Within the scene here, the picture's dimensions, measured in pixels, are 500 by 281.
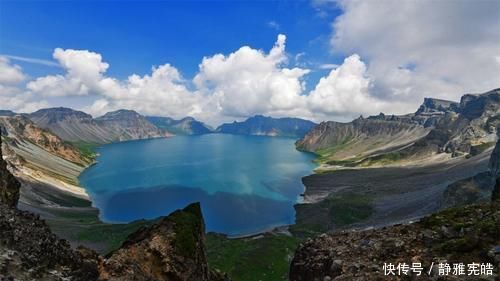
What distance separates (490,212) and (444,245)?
5721 mm

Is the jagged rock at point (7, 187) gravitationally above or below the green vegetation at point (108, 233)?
above

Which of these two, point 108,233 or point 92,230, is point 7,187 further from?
point 92,230

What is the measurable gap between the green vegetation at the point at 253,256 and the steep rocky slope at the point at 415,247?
64.5m

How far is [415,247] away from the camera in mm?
21734

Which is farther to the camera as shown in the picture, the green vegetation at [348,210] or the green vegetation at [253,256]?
the green vegetation at [348,210]

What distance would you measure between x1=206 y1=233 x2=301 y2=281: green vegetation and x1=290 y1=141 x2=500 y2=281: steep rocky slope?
64.5 metres

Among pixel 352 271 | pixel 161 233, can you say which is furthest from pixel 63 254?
pixel 352 271

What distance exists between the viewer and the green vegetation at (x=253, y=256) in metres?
97.1

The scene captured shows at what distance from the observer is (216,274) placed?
45875mm

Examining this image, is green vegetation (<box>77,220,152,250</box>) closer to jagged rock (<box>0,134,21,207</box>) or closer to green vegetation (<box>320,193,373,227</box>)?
green vegetation (<box>320,193,373,227</box>)

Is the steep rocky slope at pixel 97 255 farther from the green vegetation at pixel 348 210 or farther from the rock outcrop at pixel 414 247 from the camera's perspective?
the green vegetation at pixel 348 210

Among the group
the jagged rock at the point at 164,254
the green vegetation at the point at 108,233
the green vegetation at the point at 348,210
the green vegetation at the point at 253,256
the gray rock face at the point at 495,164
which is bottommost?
the green vegetation at the point at 108,233

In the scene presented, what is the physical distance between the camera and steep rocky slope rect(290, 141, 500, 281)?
61.4 ft

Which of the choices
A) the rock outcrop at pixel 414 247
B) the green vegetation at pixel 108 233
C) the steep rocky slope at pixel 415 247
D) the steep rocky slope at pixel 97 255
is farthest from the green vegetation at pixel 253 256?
the steep rocky slope at pixel 415 247
